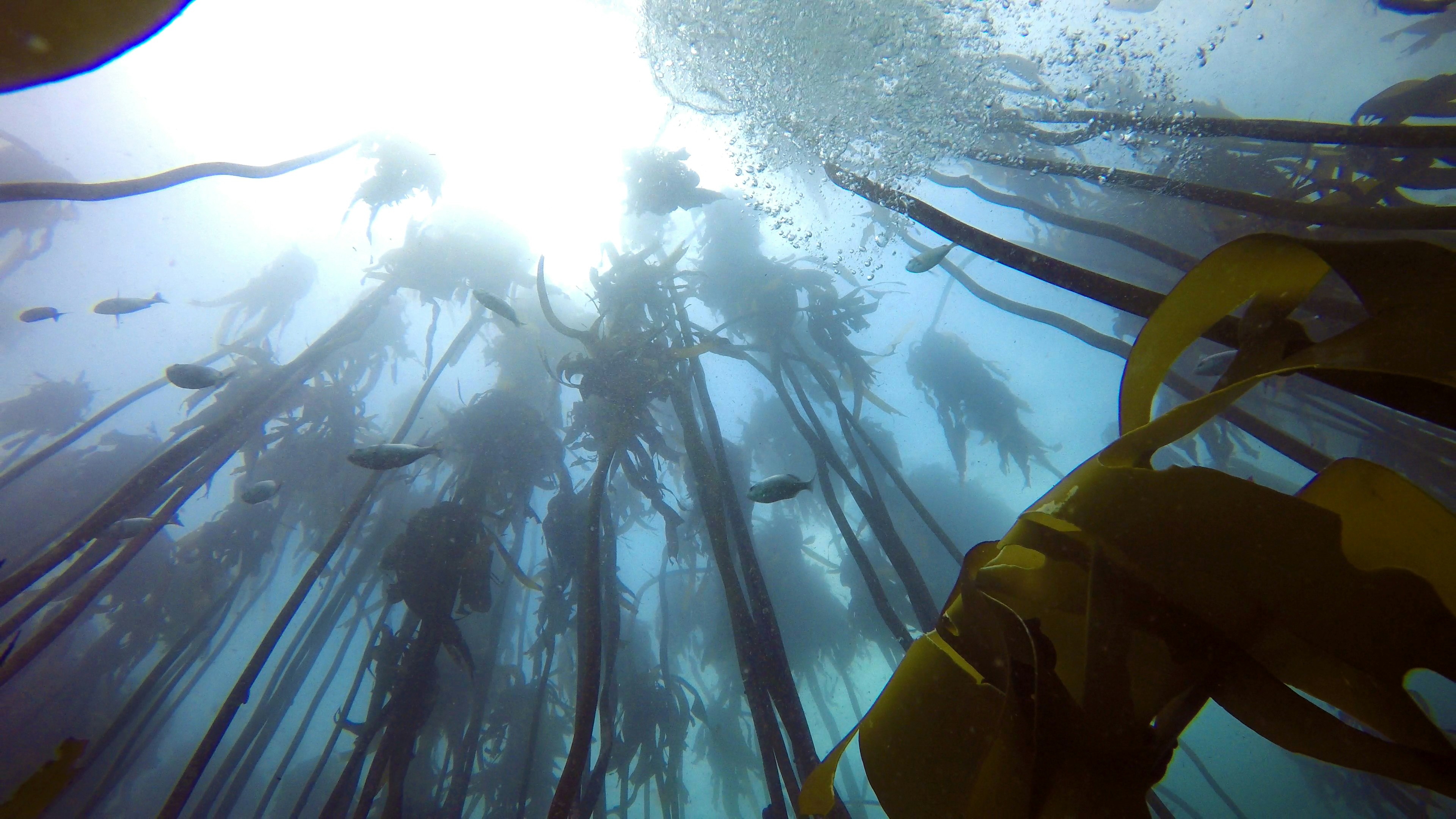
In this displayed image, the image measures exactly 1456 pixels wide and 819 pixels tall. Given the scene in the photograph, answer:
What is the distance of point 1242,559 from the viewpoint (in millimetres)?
1019

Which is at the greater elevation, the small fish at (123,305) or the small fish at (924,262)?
the small fish at (123,305)

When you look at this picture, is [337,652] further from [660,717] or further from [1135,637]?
[1135,637]

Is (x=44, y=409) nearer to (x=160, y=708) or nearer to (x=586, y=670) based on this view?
Result: (x=160, y=708)

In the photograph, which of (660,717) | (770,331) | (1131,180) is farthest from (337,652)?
(1131,180)

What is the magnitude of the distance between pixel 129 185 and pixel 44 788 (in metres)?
4.06

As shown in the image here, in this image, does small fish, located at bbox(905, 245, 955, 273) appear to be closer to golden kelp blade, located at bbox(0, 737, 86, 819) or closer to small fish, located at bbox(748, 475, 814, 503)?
small fish, located at bbox(748, 475, 814, 503)

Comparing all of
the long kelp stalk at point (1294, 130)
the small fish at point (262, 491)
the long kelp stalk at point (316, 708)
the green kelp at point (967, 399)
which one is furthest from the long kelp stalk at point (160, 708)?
the green kelp at point (967, 399)

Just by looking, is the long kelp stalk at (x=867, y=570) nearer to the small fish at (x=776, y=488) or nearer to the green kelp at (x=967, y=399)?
the small fish at (x=776, y=488)

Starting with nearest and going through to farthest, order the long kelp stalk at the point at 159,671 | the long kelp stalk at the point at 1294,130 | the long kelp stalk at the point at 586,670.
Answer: the long kelp stalk at the point at 586,670 < the long kelp stalk at the point at 1294,130 < the long kelp stalk at the point at 159,671

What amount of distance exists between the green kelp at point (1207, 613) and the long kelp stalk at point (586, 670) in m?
0.99

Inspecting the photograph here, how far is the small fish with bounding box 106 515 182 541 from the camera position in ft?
12.5

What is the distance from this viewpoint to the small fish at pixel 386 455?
11.4ft

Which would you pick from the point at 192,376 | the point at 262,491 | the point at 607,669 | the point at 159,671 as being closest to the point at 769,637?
the point at 607,669

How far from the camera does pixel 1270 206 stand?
2.45 metres
